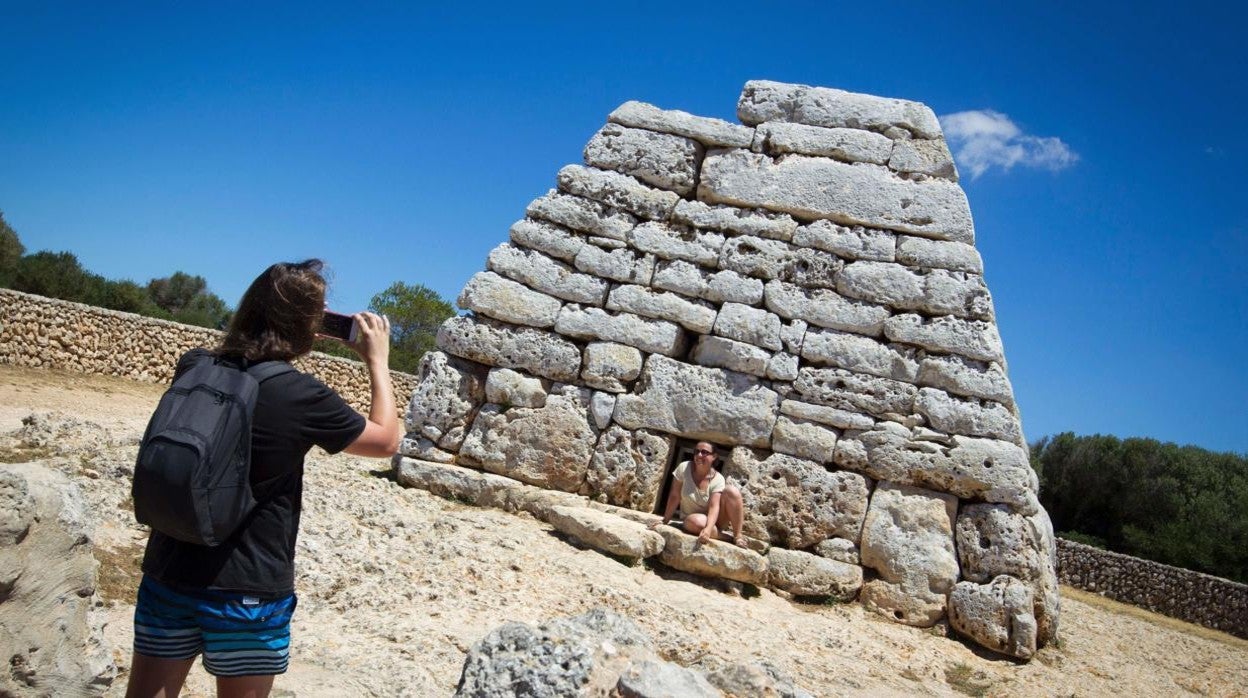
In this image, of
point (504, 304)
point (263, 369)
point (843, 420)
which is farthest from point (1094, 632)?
point (263, 369)

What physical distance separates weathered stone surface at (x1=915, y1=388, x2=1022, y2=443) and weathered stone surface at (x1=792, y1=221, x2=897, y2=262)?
1.21 m

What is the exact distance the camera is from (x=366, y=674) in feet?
12.9

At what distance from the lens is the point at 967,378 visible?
6742mm

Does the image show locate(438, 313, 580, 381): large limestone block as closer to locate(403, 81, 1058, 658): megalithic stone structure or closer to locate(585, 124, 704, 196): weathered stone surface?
locate(403, 81, 1058, 658): megalithic stone structure

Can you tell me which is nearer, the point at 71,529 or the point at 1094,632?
the point at 71,529

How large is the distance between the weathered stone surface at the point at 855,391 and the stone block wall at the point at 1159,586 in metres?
13.7

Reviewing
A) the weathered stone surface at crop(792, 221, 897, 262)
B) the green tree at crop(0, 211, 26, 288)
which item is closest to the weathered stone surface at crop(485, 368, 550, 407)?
the weathered stone surface at crop(792, 221, 897, 262)

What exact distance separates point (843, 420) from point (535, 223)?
9.97 feet

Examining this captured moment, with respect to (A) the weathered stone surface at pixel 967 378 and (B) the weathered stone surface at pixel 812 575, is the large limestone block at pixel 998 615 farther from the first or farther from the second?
(A) the weathered stone surface at pixel 967 378

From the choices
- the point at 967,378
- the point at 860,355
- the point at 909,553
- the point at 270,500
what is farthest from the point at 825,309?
the point at 270,500

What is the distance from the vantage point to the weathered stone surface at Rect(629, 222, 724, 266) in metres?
7.31

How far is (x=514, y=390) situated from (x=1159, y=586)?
51.9 feet

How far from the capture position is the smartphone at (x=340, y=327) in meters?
2.88

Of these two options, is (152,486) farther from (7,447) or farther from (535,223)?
(535,223)
